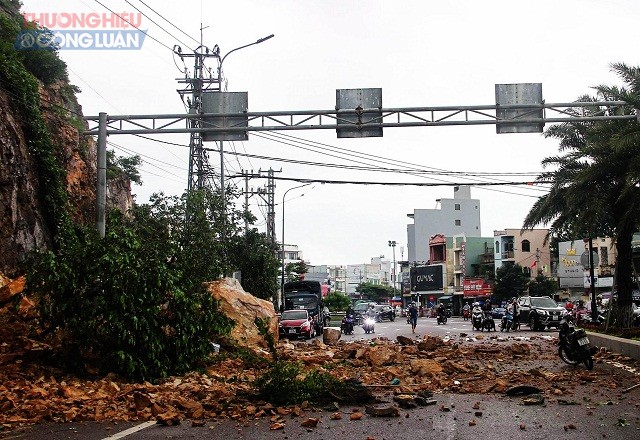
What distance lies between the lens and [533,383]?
1327cm

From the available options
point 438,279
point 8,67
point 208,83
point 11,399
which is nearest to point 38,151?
point 8,67

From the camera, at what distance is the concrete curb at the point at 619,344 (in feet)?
57.7

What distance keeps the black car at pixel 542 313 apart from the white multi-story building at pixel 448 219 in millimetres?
72448

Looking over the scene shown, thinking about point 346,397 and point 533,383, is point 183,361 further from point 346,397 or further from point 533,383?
point 533,383

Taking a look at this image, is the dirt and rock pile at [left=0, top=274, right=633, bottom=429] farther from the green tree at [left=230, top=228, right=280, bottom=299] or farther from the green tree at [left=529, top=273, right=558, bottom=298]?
the green tree at [left=529, top=273, right=558, bottom=298]

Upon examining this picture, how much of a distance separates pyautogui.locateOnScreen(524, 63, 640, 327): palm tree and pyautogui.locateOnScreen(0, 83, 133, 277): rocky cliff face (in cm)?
1754

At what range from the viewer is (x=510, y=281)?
252ft

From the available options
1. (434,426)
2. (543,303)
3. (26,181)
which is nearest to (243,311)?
(26,181)

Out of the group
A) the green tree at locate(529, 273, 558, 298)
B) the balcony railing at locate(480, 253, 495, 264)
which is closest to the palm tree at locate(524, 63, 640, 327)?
the green tree at locate(529, 273, 558, 298)

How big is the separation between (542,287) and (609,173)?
2096 inches

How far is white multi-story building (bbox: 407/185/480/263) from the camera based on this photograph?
11019 centimetres

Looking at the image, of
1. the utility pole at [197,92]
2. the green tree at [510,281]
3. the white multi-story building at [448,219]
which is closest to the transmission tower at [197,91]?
the utility pole at [197,92]

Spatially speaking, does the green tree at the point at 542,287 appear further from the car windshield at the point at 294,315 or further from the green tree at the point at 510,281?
the car windshield at the point at 294,315

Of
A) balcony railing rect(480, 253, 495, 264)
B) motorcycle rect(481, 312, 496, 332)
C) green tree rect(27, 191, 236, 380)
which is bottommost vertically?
motorcycle rect(481, 312, 496, 332)
